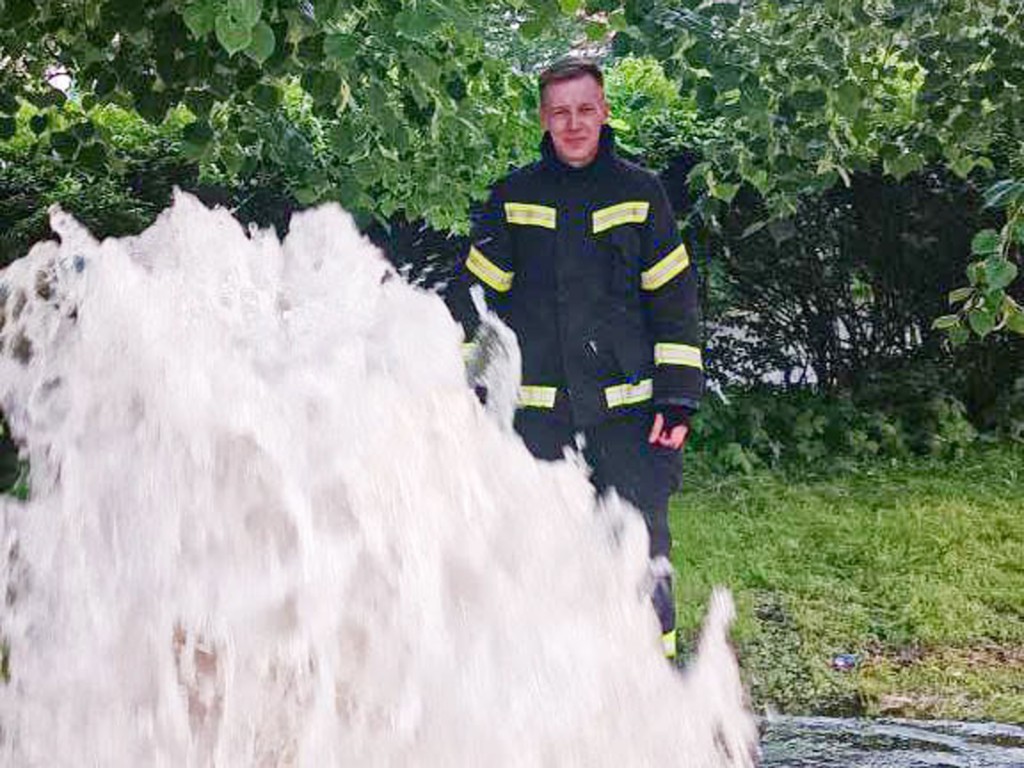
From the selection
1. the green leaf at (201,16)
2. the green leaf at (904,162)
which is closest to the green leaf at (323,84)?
the green leaf at (201,16)

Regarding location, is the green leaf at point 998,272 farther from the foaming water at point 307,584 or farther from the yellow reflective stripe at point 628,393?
the foaming water at point 307,584

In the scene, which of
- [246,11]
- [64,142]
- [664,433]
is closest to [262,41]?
[246,11]

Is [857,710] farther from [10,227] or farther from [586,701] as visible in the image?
[10,227]

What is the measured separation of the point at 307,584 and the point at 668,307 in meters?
2.63

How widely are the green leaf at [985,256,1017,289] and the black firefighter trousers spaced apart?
1.07 meters

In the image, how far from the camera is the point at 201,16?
10.8ft

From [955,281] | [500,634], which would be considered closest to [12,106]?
[500,634]

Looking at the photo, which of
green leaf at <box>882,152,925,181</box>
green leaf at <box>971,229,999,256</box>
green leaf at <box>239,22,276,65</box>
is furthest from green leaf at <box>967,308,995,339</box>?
green leaf at <box>239,22,276,65</box>

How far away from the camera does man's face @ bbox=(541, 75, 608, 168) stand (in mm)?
4523

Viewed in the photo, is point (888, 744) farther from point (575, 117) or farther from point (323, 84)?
point (323, 84)

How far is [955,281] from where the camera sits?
888cm

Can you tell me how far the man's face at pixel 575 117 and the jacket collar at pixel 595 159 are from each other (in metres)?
0.01

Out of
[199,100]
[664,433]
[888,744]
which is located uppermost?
[199,100]

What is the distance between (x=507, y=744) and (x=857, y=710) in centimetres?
305
